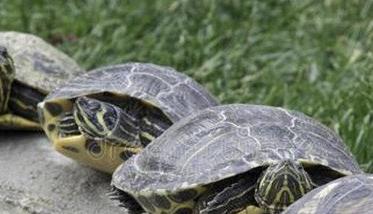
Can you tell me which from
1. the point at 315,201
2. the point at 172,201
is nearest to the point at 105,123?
the point at 172,201

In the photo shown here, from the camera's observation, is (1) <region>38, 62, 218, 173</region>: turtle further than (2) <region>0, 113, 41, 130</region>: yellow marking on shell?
No

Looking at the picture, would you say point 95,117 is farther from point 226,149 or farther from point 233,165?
point 233,165

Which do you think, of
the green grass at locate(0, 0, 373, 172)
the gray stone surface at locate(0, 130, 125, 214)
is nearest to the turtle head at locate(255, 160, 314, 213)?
the gray stone surface at locate(0, 130, 125, 214)

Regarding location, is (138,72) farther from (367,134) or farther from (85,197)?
(367,134)

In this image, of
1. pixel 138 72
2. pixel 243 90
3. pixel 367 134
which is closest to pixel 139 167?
pixel 138 72

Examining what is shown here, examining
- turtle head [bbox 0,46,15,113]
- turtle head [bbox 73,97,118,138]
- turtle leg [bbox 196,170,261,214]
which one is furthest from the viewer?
turtle head [bbox 0,46,15,113]

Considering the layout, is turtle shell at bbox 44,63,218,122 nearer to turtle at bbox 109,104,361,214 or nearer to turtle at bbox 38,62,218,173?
turtle at bbox 38,62,218,173

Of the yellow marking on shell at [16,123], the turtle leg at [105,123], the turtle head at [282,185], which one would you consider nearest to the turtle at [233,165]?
the turtle head at [282,185]

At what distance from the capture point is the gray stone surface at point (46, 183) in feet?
13.1

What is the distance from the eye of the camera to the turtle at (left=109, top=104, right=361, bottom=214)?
3285mm

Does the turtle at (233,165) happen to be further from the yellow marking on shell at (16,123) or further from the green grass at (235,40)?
the green grass at (235,40)

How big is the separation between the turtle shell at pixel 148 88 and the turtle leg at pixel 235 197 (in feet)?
2.81

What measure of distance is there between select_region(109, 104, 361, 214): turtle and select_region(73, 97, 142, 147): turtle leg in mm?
399

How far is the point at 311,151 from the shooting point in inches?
135
